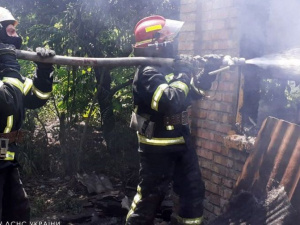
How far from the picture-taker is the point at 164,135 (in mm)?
3838

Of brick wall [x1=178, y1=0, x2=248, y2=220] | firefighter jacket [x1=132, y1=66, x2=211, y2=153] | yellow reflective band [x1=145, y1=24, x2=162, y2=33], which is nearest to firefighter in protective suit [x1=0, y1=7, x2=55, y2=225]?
firefighter jacket [x1=132, y1=66, x2=211, y2=153]

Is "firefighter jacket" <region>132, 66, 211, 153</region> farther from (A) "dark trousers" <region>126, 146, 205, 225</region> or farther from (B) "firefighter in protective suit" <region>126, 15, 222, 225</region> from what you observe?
(A) "dark trousers" <region>126, 146, 205, 225</region>

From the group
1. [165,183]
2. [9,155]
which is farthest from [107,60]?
[165,183]

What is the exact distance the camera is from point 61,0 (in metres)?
7.45

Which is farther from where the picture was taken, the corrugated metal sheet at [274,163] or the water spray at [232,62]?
the water spray at [232,62]

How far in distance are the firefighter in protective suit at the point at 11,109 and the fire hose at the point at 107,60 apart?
0.06 m

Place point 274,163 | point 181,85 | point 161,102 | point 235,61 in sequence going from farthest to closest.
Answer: point 235,61, point 181,85, point 161,102, point 274,163

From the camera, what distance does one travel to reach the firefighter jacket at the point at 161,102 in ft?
11.8

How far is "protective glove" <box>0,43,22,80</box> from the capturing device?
10.8ft

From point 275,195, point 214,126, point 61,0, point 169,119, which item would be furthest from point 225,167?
point 61,0

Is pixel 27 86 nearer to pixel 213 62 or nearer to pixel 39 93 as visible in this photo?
pixel 39 93

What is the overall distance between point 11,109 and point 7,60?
40 cm

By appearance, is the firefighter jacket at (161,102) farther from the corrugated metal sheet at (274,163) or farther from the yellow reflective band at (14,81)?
the yellow reflective band at (14,81)

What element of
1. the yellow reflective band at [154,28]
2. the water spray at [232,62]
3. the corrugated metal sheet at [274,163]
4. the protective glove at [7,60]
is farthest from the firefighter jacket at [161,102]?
the protective glove at [7,60]
